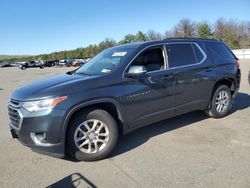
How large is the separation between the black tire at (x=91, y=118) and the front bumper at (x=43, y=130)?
7.9 inches

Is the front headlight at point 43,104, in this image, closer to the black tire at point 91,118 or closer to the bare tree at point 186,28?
the black tire at point 91,118

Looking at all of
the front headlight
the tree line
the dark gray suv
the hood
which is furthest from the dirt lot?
the tree line

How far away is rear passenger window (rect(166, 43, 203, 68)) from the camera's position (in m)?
5.38

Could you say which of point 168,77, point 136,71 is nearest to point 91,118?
point 136,71

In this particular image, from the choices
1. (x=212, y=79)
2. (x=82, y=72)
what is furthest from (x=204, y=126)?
(x=82, y=72)

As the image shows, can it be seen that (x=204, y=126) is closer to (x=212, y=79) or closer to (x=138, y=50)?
(x=212, y=79)

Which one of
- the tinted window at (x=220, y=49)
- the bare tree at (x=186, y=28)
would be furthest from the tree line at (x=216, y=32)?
the tinted window at (x=220, y=49)

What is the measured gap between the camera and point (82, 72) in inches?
209

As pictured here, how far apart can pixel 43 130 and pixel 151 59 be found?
2451 millimetres

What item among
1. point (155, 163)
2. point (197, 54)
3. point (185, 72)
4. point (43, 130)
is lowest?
point (155, 163)

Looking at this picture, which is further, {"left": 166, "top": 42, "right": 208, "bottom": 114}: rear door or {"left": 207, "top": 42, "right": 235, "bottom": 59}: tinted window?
{"left": 207, "top": 42, "right": 235, "bottom": 59}: tinted window

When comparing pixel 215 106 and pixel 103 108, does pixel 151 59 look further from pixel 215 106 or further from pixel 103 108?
pixel 215 106

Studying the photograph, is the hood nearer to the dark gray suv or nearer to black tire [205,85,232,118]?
the dark gray suv

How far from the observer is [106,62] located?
522 cm
